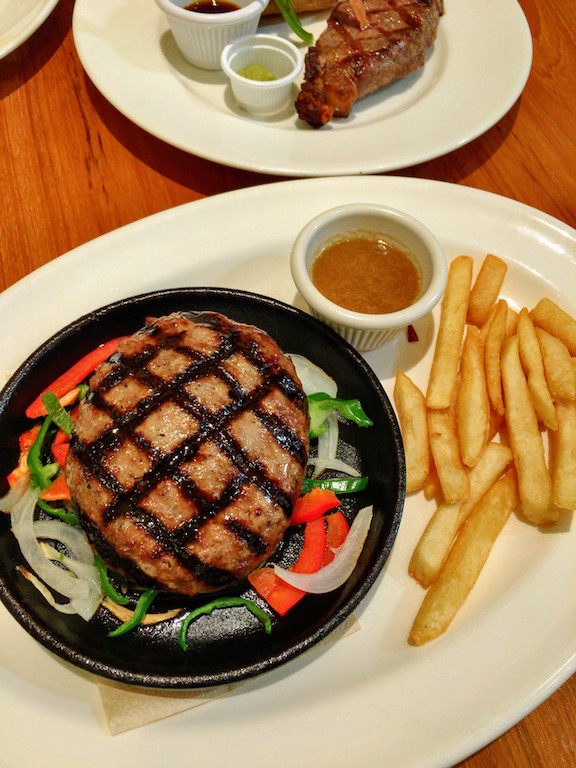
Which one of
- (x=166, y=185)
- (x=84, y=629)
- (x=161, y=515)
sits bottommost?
(x=84, y=629)

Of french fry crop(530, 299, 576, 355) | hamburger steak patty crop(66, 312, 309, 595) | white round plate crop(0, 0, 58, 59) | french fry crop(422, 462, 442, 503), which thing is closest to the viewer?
hamburger steak patty crop(66, 312, 309, 595)

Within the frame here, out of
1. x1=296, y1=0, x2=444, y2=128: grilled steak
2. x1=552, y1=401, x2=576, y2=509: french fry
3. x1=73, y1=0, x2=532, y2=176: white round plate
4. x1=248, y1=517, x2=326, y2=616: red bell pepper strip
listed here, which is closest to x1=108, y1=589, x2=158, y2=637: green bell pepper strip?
x1=248, y1=517, x2=326, y2=616: red bell pepper strip

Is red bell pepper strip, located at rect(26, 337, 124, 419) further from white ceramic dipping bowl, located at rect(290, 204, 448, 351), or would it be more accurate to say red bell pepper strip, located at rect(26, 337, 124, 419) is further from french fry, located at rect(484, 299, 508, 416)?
french fry, located at rect(484, 299, 508, 416)

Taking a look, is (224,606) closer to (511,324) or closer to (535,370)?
(535,370)

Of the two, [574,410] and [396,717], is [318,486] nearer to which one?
[396,717]

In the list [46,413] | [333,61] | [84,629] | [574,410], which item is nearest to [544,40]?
[333,61]

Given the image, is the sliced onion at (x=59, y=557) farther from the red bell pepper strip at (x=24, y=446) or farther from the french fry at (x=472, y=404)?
the french fry at (x=472, y=404)
